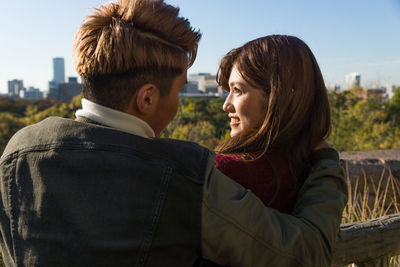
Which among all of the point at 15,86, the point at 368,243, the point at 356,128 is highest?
the point at 15,86

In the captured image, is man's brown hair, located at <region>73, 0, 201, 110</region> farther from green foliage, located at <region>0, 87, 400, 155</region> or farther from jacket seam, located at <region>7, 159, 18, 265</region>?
green foliage, located at <region>0, 87, 400, 155</region>

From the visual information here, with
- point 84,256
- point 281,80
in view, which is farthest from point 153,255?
point 281,80

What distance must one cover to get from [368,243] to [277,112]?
3.02 ft

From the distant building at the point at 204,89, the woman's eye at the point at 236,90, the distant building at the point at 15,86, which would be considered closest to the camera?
the woman's eye at the point at 236,90

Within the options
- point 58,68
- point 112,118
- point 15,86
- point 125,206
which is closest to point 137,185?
point 125,206

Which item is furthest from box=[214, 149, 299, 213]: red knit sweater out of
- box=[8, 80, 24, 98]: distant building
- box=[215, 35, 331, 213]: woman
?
box=[8, 80, 24, 98]: distant building

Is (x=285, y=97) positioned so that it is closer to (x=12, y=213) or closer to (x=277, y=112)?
(x=277, y=112)

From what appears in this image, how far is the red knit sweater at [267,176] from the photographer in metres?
1.31

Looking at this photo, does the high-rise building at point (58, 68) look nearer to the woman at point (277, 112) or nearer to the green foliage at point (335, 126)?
the green foliage at point (335, 126)

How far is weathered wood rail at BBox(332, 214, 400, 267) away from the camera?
1812 mm

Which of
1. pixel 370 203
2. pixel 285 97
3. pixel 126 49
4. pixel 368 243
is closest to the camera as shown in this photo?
pixel 126 49

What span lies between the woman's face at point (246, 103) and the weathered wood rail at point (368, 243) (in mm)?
707

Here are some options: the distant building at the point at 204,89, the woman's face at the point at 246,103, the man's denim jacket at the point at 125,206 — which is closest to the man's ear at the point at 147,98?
the man's denim jacket at the point at 125,206

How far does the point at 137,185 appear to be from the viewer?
98cm
